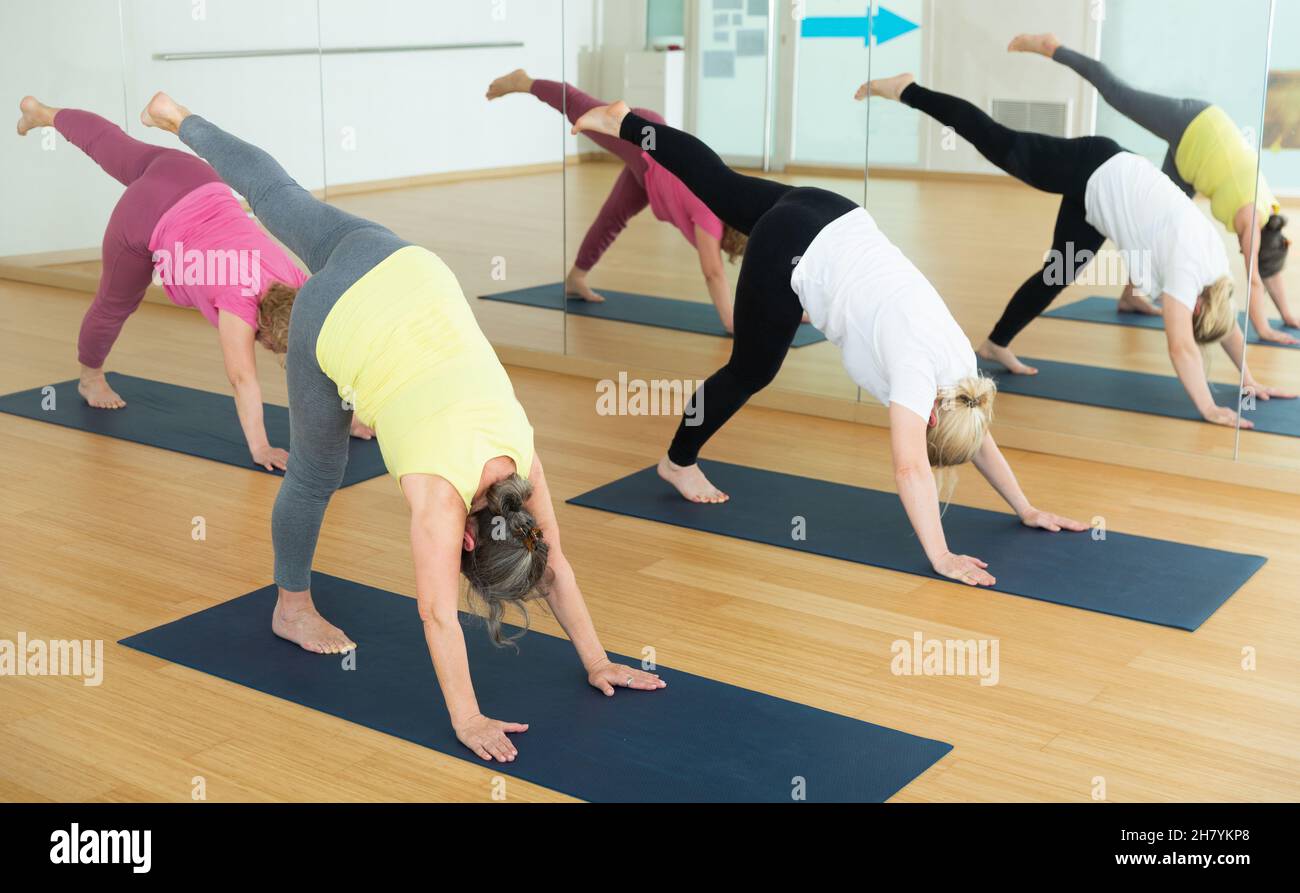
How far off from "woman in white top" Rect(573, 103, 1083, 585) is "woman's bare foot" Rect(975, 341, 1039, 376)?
1040 mm

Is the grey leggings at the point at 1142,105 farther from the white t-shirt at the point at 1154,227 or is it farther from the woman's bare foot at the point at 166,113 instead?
the woman's bare foot at the point at 166,113

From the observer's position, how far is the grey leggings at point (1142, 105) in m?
3.63

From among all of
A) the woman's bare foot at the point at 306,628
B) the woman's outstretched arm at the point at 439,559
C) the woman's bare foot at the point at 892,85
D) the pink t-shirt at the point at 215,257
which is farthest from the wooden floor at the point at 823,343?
the woman's outstretched arm at the point at 439,559

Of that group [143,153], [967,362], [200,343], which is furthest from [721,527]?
[200,343]

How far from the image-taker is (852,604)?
2922 mm

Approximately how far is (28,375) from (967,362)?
3443 millimetres

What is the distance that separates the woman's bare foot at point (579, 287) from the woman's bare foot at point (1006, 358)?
148cm

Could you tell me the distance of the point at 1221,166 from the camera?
356cm

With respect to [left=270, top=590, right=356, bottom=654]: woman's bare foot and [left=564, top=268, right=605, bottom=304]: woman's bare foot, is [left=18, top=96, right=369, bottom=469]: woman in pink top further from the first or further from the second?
[left=564, top=268, right=605, bottom=304]: woman's bare foot

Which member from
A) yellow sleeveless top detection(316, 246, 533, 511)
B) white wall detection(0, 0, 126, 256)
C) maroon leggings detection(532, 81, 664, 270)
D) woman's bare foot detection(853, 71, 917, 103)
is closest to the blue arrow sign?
woman's bare foot detection(853, 71, 917, 103)

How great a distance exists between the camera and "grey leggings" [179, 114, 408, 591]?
2.35 metres

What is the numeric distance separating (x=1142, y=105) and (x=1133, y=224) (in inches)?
13.0

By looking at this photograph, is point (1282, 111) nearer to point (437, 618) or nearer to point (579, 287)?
point (579, 287)
